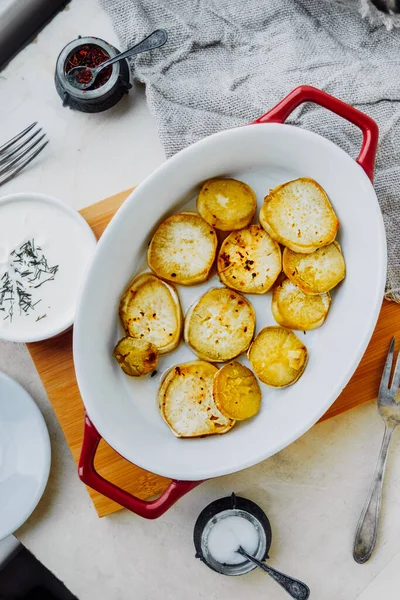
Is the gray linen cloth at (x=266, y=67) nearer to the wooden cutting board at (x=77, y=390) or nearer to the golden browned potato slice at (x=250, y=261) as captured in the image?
the wooden cutting board at (x=77, y=390)

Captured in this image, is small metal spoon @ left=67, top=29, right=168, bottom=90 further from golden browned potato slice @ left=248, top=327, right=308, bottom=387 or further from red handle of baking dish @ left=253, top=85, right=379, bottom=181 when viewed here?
golden browned potato slice @ left=248, top=327, right=308, bottom=387

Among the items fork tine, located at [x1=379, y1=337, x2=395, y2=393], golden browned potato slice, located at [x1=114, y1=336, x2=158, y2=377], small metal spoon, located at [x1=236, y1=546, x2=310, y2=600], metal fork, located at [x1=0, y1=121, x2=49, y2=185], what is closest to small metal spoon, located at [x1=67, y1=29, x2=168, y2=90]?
metal fork, located at [x1=0, y1=121, x2=49, y2=185]

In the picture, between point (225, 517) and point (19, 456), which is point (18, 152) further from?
point (225, 517)

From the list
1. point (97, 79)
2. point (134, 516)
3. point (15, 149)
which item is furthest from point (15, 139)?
point (134, 516)

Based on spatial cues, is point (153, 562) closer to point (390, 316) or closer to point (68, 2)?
point (390, 316)

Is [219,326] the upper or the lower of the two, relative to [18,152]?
lower

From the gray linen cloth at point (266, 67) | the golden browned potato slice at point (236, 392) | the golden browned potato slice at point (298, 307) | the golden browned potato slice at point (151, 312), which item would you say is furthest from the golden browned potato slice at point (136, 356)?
the gray linen cloth at point (266, 67)

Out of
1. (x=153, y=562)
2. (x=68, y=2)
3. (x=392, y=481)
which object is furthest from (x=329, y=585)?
(x=68, y=2)
